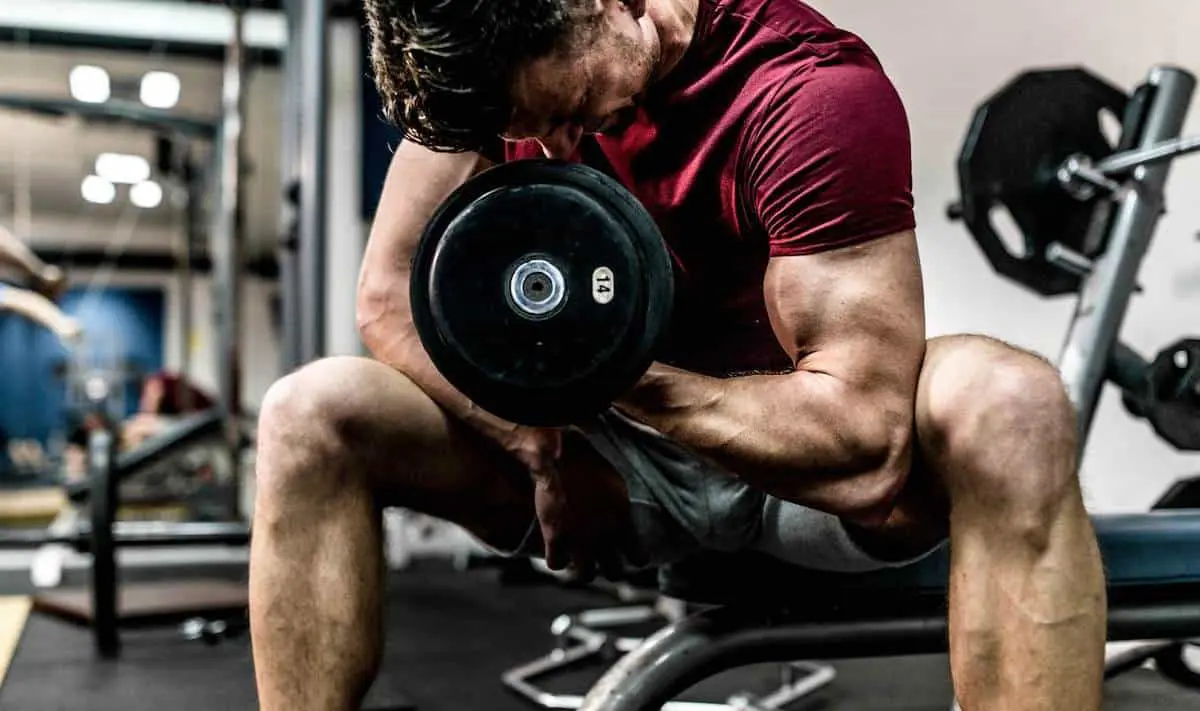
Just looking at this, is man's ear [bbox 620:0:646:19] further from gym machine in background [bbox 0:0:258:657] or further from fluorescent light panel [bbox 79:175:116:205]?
fluorescent light panel [bbox 79:175:116:205]

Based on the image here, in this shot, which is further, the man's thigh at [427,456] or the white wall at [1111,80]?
the white wall at [1111,80]

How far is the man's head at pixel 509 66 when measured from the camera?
28.8 inches

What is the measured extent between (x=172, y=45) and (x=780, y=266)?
4.47 meters

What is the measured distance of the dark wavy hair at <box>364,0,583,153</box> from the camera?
73 centimetres

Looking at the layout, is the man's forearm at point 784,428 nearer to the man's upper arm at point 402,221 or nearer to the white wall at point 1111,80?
the man's upper arm at point 402,221

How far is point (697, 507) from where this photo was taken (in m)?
0.89

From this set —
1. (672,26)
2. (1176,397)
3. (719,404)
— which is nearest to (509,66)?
(672,26)

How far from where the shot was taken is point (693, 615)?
1003 mm

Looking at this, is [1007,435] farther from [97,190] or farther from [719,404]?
[97,190]

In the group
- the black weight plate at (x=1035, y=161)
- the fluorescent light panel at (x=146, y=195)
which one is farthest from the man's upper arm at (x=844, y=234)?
the fluorescent light panel at (x=146, y=195)

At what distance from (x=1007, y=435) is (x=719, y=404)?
202 millimetres

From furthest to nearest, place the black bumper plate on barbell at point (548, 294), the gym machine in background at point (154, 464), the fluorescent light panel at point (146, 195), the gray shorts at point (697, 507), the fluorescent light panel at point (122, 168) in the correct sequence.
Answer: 1. the fluorescent light panel at point (146, 195)
2. the fluorescent light panel at point (122, 168)
3. the gym machine in background at point (154, 464)
4. the gray shorts at point (697, 507)
5. the black bumper plate on barbell at point (548, 294)

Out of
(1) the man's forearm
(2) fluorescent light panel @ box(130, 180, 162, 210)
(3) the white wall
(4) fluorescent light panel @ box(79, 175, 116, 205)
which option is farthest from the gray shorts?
(4) fluorescent light panel @ box(79, 175, 116, 205)

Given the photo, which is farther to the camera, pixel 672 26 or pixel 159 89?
pixel 159 89
